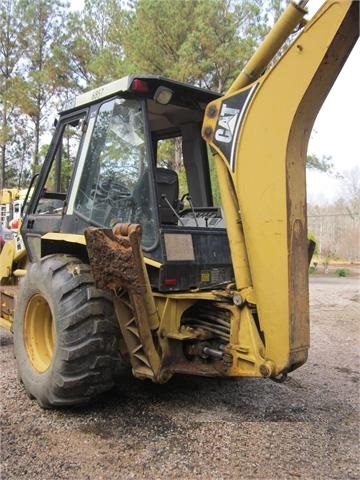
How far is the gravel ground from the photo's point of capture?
275 cm

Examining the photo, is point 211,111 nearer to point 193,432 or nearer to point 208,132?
point 208,132

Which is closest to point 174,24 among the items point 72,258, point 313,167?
point 313,167

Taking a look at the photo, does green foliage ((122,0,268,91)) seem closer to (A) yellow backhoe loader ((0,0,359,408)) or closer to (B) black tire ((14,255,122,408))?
(A) yellow backhoe loader ((0,0,359,408))

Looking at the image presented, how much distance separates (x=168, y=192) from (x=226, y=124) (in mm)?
1225

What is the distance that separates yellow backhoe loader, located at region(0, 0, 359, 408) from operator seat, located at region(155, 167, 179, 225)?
0.6 inches

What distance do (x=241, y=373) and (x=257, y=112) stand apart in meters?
1.57

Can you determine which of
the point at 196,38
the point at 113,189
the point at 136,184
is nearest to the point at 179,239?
the point at 136,184

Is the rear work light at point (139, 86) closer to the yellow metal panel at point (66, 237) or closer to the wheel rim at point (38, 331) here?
the yellow metal panel at point (66, 237)

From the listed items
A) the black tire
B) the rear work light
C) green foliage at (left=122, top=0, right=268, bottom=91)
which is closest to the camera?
the black tire

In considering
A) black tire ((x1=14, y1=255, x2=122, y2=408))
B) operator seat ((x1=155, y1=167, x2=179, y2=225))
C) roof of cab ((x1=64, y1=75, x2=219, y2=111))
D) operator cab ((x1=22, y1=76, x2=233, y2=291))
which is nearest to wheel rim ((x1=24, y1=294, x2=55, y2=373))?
black tire ((x1=14, y1=255, x2=122, y2=408))

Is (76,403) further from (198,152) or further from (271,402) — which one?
(198,152)

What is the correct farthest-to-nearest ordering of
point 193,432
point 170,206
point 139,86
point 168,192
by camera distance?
point 168,192 → point 170,206 → point 139,86 → point 193,432

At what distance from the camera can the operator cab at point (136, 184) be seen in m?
3.40

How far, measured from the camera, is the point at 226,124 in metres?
3.11
